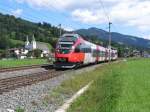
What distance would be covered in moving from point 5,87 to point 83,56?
2598cm

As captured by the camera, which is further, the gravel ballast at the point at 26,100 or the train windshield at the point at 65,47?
the train windshield at the point at 65,47

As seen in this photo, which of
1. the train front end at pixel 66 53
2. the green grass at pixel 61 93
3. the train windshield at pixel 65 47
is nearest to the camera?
the green grass at pixel 61 93

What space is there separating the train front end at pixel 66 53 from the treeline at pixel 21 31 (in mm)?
84685

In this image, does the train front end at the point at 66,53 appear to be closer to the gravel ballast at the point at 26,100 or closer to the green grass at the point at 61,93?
the green grass at the point at 61,93

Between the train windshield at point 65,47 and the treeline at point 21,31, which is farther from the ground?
the treeline at point 21,31

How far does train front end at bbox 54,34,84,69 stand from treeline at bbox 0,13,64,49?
84.7 meters

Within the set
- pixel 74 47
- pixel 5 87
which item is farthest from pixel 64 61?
pixel 5 87

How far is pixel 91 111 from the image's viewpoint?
14.9m

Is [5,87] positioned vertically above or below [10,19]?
below

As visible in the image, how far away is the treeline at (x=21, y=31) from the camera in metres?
141

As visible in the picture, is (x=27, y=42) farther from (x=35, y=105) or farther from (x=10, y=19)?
(x=35, y=105)

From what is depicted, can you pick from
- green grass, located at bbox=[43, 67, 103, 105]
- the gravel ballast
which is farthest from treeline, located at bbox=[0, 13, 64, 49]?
the gravel ballast

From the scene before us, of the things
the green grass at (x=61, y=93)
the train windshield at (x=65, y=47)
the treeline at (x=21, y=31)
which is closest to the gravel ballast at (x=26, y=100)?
the green grass at (x=61, y=93)

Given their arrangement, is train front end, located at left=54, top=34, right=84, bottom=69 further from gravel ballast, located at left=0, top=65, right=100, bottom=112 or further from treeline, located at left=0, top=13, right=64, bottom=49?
treeline, located at left=0, top=13, right=64, bottom=49
